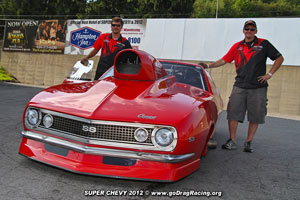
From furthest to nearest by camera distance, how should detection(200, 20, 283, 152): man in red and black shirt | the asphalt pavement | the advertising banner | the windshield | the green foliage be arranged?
1. the green foliage
2. the advertising banner
3. detection(200, 20, 283, 152): man in red and black shirt
4. the windshield
5. the asphalt pavement

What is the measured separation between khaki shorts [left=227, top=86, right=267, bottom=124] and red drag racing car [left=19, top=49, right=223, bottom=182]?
161cm

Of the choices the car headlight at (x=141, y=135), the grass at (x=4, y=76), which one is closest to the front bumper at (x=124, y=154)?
the car headlight at (x=141, y=135)

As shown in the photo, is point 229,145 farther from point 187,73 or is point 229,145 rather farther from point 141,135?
point 141,135

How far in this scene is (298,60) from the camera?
496 inches

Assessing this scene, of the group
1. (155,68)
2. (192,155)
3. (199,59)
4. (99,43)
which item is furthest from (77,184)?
(199,59)

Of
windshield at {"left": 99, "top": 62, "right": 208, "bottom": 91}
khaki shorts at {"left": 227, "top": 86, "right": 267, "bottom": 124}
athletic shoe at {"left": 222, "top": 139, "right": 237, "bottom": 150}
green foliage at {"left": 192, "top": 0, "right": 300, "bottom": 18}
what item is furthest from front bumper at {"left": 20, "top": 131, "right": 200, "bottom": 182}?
green foliage at {"left": 192, "top": 0, "right": 300, "bottom": 18}

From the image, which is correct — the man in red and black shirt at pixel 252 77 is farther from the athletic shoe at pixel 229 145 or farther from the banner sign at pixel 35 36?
the banner sign at pixel 35 36

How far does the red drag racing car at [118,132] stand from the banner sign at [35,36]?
1580 cm

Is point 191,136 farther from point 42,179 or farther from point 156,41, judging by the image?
point 156,41

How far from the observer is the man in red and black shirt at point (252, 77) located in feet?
14.0

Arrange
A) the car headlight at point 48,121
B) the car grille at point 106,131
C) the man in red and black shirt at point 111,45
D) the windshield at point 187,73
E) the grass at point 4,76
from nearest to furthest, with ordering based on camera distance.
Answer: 1. the car grille at point 106,131
2. the car headlight at point 48,121
3. the windshield at point 187,73
4. the man in red and black shirt at point 111,45
5. the grass at point 4,76

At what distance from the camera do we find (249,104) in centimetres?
436

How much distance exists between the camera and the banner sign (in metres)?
17.8

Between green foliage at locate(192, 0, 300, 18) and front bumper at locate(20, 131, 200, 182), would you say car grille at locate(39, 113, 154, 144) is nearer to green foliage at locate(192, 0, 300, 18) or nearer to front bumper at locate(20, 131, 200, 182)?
front bumper at locate(20, 131, 200, 182)
